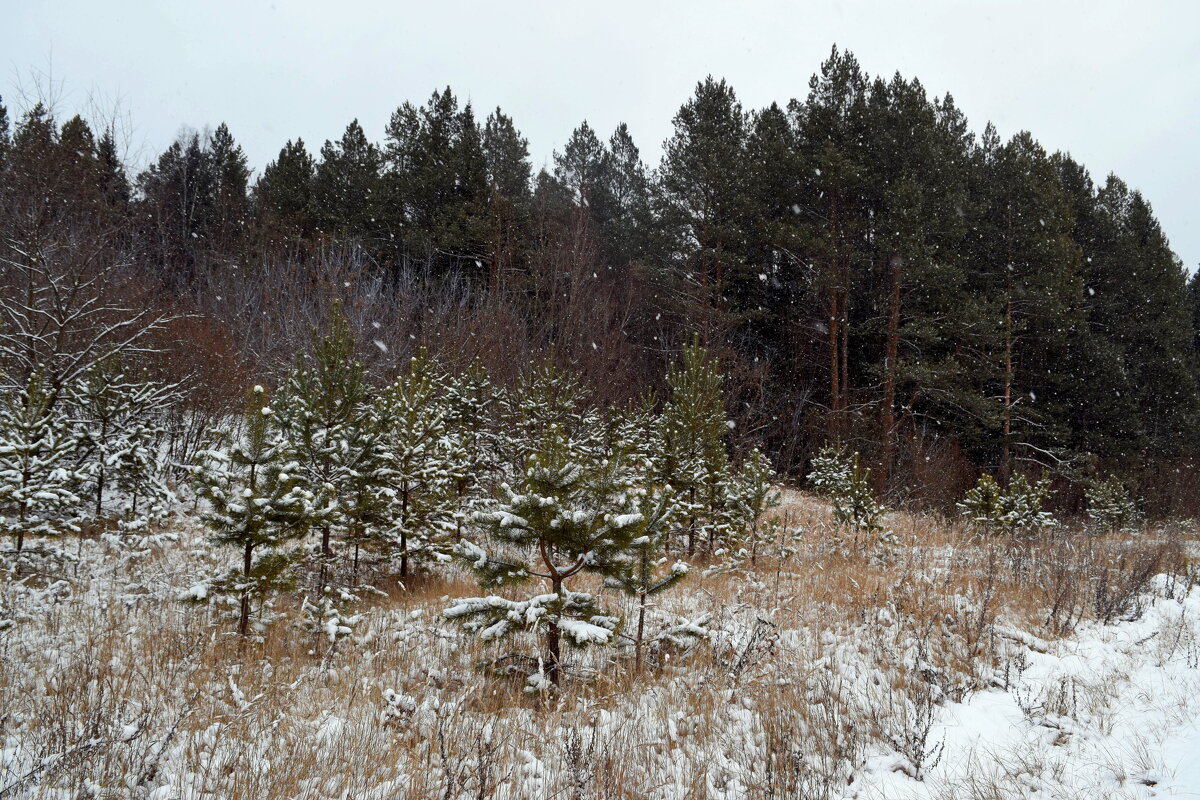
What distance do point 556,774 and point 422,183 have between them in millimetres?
26513

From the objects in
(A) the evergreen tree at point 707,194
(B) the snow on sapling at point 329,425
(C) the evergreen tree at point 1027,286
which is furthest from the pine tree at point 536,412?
(C) the evergreen tree at point 1027,286

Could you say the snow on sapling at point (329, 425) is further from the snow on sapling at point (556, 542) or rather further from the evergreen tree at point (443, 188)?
→ the evergreen tree at point (443, 188)

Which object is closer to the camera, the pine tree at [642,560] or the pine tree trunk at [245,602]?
the pine tree at [642,560]

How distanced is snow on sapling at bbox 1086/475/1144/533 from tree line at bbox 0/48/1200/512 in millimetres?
2771

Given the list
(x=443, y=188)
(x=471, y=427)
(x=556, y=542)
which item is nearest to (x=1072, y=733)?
(x=556, y=542)

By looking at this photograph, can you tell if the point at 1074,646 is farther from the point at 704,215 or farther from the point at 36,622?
the point at 704,215

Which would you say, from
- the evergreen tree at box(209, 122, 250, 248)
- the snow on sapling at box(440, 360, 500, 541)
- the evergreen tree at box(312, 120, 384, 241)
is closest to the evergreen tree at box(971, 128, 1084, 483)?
the snow on sapling at box(440, 360, 500, 541)

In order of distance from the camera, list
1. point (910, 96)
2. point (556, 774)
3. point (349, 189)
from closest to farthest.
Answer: point (556, 774) → point (910, 96) → point (349, 189)

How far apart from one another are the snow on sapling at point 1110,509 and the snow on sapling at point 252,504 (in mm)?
20234

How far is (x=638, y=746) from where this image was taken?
3693 millimetres

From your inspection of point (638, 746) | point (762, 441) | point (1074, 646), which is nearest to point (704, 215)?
point (762, 441)

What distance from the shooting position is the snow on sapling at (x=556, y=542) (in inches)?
166

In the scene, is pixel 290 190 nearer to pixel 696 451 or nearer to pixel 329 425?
pixel 329 425

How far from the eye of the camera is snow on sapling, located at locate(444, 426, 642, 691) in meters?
4.22
